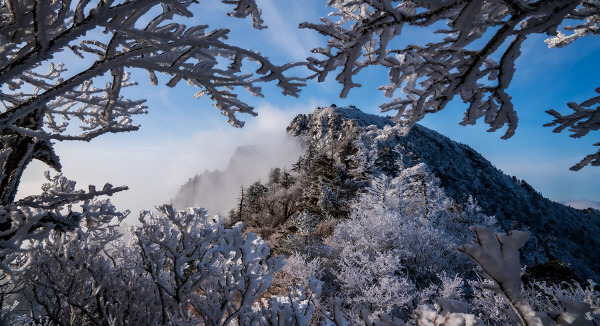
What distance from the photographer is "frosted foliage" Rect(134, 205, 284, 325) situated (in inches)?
184

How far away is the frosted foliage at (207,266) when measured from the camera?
4.67m

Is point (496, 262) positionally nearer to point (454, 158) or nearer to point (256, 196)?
point (256, 196)

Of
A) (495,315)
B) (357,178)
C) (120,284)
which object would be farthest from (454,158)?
(120,284)

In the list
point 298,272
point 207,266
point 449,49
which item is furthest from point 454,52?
point 298,272

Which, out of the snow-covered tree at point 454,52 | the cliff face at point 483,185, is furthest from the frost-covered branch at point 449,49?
the cliff face at point 483,185

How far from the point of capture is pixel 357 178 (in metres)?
32.7

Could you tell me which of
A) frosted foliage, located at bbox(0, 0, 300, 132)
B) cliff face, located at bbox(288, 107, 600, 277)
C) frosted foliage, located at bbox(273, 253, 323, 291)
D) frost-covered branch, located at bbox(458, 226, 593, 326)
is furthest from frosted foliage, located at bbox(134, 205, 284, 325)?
cliff face, located at bbox(288, 107, 600, 277)

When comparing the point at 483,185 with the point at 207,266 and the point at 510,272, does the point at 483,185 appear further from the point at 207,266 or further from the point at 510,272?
the point at 510,272

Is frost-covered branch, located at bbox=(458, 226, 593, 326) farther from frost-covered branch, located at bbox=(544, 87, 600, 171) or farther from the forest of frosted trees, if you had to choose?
frost-covered branch, located at bbox=(544, 87, 600, 171)

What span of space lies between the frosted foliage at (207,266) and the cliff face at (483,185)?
Answer: 1205 inches

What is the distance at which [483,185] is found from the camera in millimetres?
45500

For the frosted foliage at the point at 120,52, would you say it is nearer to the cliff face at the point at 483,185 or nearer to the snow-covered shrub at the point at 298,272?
the snow-covered shrub at the point at 298,272

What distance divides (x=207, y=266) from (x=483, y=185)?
2081 inches

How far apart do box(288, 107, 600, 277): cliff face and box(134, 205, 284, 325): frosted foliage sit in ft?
100
